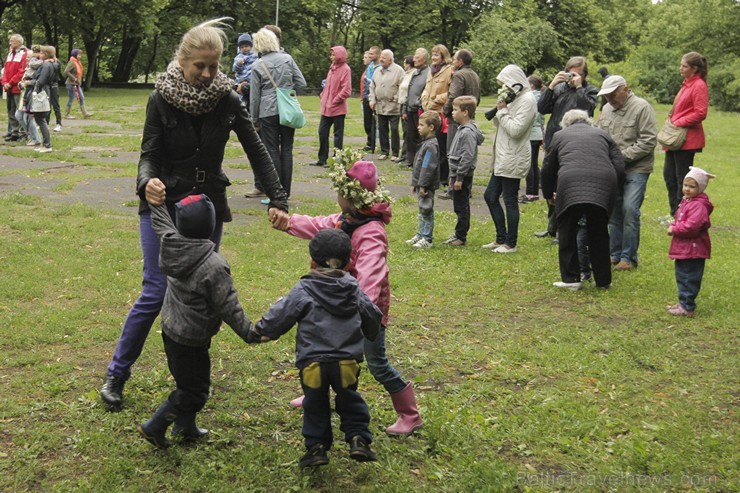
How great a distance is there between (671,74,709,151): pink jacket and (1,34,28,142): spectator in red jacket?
12.5m

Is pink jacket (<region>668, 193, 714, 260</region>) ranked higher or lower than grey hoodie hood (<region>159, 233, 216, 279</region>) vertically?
lower

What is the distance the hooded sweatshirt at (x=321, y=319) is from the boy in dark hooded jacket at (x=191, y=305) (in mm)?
185

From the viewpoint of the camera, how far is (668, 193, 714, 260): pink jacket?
25.5 feet

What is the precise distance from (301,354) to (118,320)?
10.0 feet

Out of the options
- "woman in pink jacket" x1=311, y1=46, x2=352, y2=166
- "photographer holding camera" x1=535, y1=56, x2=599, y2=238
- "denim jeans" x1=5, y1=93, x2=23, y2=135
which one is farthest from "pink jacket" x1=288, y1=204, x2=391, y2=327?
"denim jeans" x1=5, y1=93, x2=23, y2=135

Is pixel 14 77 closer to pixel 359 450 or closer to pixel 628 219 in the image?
pixel 628 219

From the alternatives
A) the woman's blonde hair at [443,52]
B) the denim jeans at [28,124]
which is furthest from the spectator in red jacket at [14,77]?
the woman's blonde hair at [443,52]

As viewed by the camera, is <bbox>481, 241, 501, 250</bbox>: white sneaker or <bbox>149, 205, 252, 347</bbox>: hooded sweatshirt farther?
<bbox>481, 241, 501, 250</bbox>: white sneaker

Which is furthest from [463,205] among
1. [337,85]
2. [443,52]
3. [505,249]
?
[337,85]

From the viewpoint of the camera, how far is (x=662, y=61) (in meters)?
54.2

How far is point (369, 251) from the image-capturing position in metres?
4.98

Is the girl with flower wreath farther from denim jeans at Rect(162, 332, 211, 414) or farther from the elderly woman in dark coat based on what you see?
the elderly woman in dark coat

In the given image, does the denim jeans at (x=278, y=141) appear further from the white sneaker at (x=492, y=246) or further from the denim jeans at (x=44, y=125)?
the denim jeans at (x=44, y=125)

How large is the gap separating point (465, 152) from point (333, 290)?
6.07 meters
